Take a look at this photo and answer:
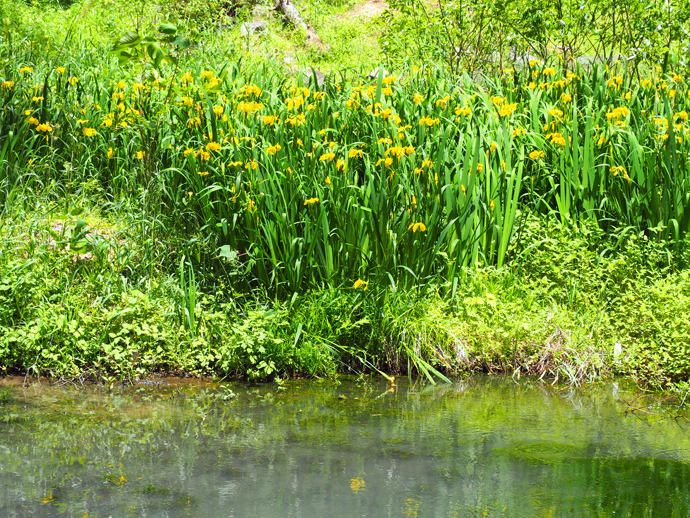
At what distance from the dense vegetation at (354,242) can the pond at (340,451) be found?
0.24m

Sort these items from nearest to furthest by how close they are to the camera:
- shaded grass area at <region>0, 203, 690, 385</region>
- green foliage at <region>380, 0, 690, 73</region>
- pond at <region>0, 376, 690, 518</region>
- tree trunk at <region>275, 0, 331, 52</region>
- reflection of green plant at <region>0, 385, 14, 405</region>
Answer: pond at <region>0, 376, 690, 518</region>, reflection of green plant at <region>0, 385, 14, 405</region>, shaded grass area at <region>0, 203, 690, 385</region>, green foliage at <region>380, 0, 690, 73</region>, tree trunk at <region>275, 0, 331, 52</region>

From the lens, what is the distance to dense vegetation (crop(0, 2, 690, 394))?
4.15 meters

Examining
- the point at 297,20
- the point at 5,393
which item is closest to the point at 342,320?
the point at 5,393

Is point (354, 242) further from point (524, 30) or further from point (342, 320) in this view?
point (524, 30)

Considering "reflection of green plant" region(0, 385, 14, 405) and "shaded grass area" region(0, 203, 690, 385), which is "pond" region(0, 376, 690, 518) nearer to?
"reflection of green plant" region(0, 385, 14, 405)

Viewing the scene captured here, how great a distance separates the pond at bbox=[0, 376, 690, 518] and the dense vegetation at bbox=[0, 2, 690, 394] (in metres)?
0.24

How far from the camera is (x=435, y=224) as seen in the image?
4.41 metres

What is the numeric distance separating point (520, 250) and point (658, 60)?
3.99 meters

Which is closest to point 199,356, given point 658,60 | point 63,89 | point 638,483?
point 638,483

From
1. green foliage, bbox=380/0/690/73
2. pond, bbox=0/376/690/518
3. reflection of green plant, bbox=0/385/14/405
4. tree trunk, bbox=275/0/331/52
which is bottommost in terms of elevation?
pond, bbox=0/376/690/518

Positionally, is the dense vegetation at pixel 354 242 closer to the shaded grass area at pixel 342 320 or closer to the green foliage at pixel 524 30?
the shaded grass area at pixel 342 320

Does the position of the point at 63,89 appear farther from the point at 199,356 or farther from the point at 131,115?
the point at 199,356

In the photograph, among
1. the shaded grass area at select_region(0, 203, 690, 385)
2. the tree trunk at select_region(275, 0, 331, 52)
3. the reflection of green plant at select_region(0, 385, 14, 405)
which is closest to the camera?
the reflection of green plant at select_region(0, 385, 14, 405)

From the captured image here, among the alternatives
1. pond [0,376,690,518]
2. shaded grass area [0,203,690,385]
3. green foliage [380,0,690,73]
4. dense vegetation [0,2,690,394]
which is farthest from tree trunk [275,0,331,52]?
pond [0,376,690,518]
